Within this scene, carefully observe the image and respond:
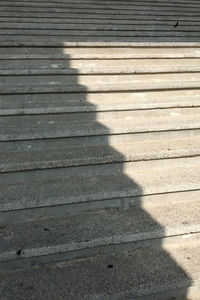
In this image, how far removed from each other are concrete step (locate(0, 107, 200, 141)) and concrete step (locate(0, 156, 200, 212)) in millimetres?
287

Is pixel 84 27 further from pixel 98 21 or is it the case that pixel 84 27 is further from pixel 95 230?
pixel 95 230

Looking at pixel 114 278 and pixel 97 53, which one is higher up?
pixel 97 53

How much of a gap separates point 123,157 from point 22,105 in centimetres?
93

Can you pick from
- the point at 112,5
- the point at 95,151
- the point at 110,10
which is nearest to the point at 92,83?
the point at 95,151

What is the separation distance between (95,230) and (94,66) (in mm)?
1812

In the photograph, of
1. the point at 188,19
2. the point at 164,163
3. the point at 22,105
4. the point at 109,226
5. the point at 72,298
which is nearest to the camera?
the point at 72,298

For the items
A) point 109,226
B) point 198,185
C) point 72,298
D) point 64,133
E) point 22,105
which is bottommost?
point 72,298

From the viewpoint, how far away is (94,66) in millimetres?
3262

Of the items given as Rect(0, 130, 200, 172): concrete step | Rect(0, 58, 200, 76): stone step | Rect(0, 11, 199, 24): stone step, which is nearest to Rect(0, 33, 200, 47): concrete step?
Rect(0, 58, 200, 76): stone step

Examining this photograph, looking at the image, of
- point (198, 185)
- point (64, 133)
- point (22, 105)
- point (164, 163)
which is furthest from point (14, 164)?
point (198, 185)

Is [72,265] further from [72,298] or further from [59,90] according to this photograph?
[59,90]

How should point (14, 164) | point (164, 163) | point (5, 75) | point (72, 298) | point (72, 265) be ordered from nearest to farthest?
1. point (72, 298)
2. point (72, 265)
3. point (14, 164)
4. point (164, 163)
5. point (5, 75)

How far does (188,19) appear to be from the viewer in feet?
15.5

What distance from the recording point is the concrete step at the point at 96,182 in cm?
208
